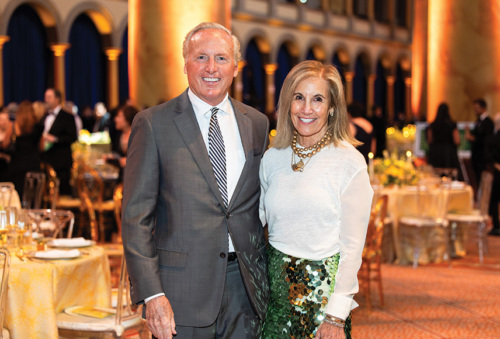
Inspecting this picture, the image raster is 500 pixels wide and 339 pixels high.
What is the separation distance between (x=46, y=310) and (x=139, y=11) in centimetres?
582

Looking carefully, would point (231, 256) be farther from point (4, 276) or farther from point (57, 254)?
point (57, 254)

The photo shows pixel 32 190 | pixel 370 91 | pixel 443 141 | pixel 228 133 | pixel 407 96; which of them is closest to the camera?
pixel 228 133

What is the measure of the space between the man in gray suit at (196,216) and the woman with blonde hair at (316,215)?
8 cm

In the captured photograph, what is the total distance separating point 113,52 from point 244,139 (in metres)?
17.0

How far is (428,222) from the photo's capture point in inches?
300

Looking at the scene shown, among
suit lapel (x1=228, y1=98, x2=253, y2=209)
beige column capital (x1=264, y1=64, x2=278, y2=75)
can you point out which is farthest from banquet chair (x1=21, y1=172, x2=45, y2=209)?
beige column capital (x1=264, y1=64, x2=278, y2=75)

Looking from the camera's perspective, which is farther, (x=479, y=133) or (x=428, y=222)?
(x=479, y=133)

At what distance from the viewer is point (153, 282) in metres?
2.19

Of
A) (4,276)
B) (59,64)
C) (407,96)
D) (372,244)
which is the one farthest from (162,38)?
(407,96)

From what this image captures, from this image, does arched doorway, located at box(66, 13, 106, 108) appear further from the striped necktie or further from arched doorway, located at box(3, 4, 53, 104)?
the striped necktie

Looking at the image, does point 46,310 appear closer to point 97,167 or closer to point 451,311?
point 451,311

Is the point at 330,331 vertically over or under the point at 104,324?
over

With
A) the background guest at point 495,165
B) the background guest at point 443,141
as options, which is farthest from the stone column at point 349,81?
the background guest at point 495,165

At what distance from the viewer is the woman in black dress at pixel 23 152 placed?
777 cm
